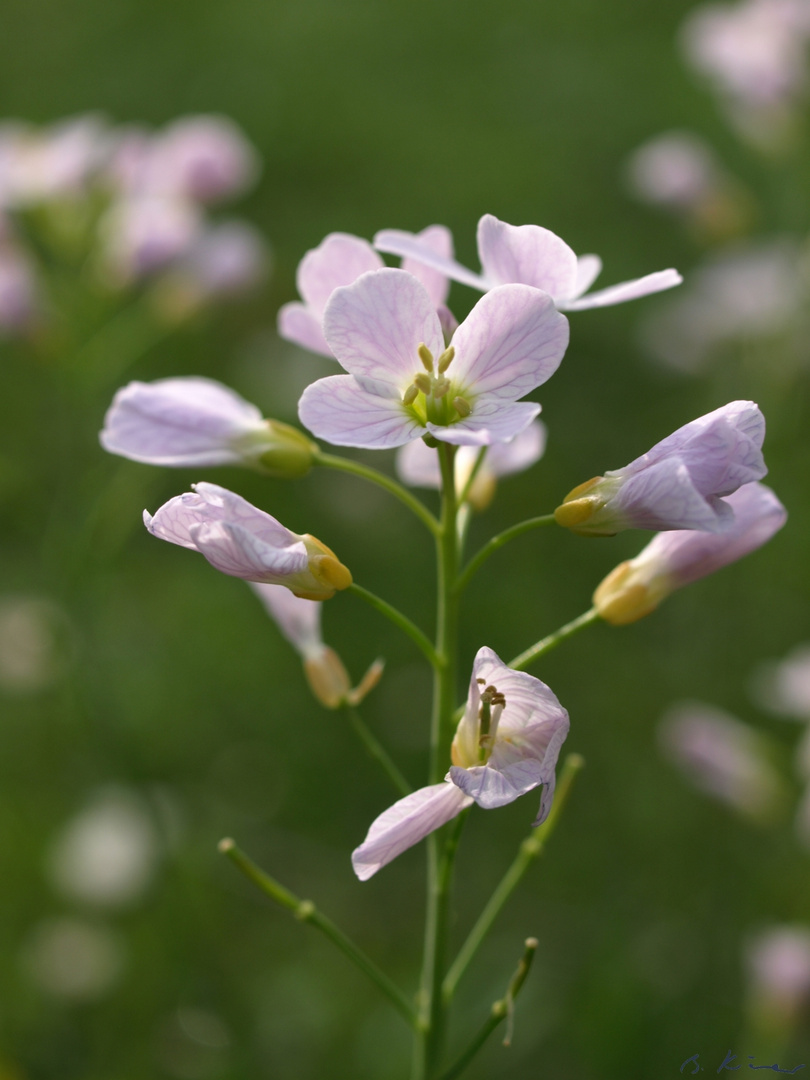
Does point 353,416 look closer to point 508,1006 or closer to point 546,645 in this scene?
point 546,645

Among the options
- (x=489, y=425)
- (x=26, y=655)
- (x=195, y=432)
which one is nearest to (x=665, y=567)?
(x=489, y=425)

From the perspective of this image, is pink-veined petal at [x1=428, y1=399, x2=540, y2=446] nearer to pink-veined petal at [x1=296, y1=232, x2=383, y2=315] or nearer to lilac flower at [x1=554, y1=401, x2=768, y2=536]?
lilac flower at [x1=554, y1=401, x2=768, y2=536]

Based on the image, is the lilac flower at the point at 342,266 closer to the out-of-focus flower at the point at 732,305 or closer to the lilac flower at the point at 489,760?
the lilac flower at the point at 489,760

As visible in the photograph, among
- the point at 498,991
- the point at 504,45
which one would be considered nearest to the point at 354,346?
the point at 498,991

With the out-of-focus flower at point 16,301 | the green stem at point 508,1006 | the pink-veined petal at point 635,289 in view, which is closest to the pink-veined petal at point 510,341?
the pink-veined petal at point 635,289

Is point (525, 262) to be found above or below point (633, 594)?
above
